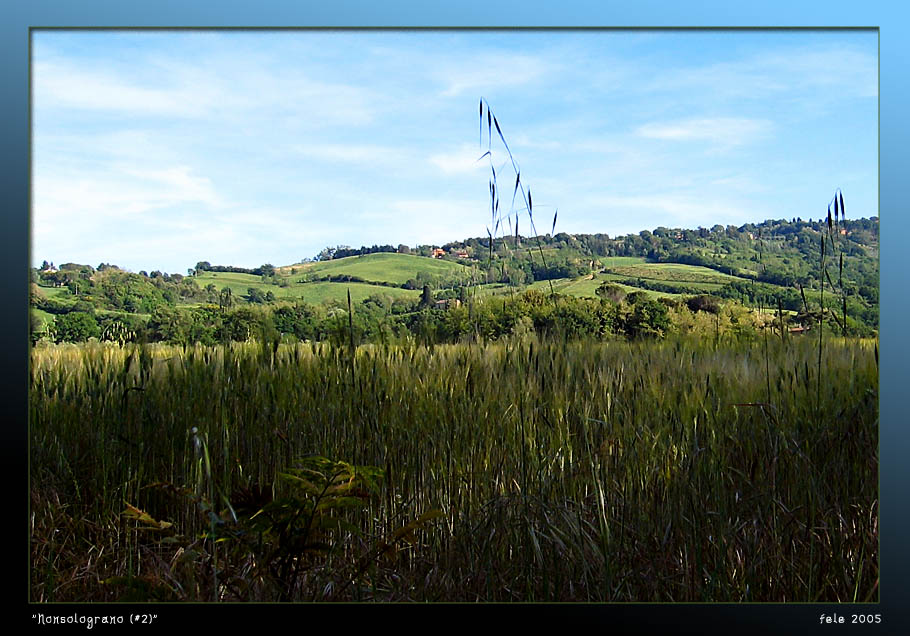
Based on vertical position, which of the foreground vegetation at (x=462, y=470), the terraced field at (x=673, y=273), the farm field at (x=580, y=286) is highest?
the terraced field at (x=673, y=273)

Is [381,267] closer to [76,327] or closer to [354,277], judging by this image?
[354,277]

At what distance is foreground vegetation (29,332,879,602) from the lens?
164 centimetres

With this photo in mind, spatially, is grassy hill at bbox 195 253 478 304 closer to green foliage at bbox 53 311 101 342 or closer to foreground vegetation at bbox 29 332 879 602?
foreground vegetation at bbox 29 332 879 602

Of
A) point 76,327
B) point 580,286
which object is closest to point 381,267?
point 580,286

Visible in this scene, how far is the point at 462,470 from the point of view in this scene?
6.13 feet

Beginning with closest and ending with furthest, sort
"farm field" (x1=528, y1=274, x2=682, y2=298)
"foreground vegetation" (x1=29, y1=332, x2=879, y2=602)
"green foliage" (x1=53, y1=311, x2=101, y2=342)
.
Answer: "foreground vegetation" (x1=29, y1=332, x2=879, y2=602) → "green foliage" (x1=53, y1=311, x2=101, y2=342) → "farm field" (x1=528, y1=274, x2=682, y2=298)

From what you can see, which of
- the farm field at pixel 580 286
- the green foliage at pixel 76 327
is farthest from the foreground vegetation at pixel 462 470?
the farm field at pixel 580 286

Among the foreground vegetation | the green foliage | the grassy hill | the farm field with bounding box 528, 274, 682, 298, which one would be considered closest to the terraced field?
the farm field with bounding box 528, 274, 682, 298

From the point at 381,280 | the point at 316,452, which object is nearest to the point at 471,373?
the point at 381,280

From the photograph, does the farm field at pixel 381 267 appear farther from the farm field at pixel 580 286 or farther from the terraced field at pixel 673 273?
the terraced field at pixel 673 273

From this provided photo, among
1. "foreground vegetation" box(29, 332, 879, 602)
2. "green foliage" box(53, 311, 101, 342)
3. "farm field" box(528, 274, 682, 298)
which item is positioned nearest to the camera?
"foreground vegetation" box(29, 332, 879, 602)

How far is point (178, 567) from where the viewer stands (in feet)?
5.50

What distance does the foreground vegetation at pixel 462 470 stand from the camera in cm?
164
